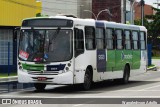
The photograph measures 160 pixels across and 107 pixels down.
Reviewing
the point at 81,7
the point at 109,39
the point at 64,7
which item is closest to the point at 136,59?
the point at 109,39

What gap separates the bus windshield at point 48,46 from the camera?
19.5 m

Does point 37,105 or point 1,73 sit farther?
point 1,73

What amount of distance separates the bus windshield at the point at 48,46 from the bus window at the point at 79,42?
→ 1.16 feet

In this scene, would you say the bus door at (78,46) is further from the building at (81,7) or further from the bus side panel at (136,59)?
the building at (81,7)

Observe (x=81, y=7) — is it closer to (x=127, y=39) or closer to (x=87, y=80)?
(x=127, y=39)

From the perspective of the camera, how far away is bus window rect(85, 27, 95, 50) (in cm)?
2094

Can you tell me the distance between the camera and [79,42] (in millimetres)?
20141

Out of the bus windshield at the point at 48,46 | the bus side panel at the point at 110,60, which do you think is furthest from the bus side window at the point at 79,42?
the bus side panel at the point at 110,60

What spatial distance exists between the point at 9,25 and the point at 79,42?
52.1ft

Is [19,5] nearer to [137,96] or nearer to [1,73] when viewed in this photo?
[1,73]

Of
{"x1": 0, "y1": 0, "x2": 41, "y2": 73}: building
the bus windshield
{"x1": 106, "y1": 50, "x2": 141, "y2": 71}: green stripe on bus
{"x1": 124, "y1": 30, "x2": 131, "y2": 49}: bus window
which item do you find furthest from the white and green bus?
{"x1": 0, "y1": 0, "x2": 41, "y2": 73}: building

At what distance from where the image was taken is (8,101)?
16391mm

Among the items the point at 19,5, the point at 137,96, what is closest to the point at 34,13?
the point at 19,5

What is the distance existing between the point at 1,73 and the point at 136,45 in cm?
1058
